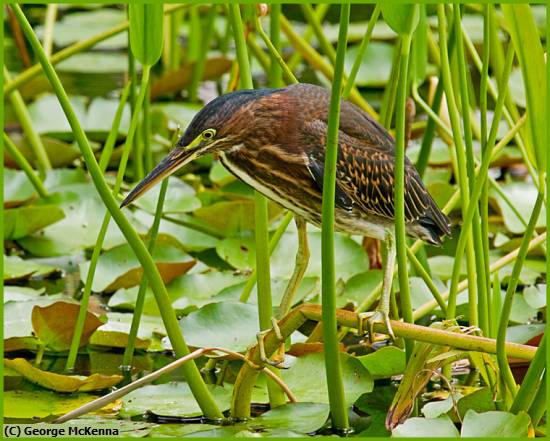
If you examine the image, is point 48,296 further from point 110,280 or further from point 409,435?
point 409,435

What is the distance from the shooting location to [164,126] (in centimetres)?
624

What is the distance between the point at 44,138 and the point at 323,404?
9.89 ft

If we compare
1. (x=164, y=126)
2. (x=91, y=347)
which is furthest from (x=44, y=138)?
(x=91, y=347)

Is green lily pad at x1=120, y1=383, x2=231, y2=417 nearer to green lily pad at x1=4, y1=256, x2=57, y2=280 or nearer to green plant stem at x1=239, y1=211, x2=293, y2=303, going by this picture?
green plant stem at x1=239, y1=211, x2=293, y2=303

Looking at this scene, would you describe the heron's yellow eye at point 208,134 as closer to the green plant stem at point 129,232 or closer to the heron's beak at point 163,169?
the heron's beak at point 163,169

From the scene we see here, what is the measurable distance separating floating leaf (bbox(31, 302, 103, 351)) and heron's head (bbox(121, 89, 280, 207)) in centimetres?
80

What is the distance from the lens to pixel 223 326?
3.65m

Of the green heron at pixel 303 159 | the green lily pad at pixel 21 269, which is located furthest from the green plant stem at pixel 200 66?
the green heron at pixel 303 159

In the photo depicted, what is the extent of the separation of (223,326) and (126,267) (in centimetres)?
91

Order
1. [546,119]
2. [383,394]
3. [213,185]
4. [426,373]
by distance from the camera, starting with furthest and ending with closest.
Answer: [213,185] < [383,394] < [426,373] < [546,119]

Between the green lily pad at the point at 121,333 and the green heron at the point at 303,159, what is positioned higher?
the green heron at the point at 303,159

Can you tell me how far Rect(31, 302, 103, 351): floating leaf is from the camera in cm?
370

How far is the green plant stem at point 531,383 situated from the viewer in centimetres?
278

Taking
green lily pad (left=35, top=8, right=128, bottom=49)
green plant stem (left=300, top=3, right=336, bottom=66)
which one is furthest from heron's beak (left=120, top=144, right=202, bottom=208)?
green lily pad (left=35, top=8, right=128, bottom=49)
